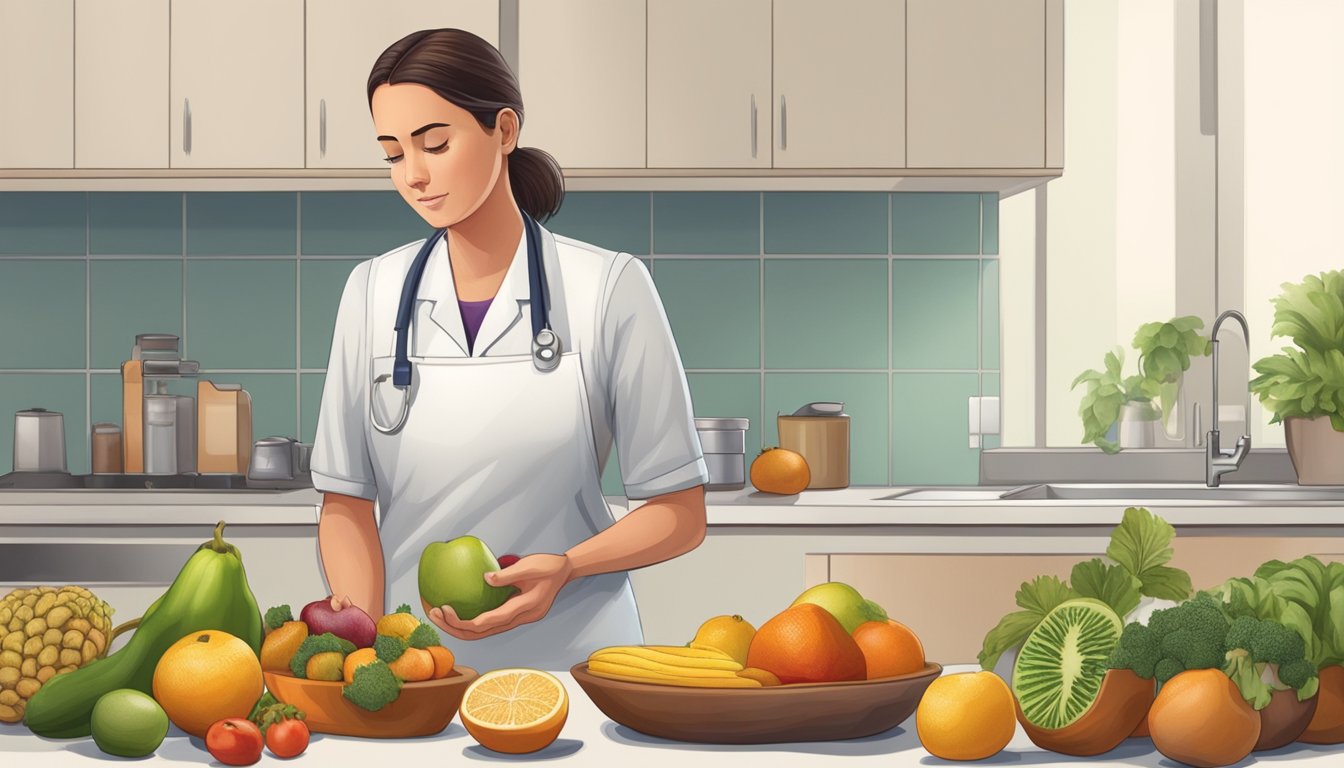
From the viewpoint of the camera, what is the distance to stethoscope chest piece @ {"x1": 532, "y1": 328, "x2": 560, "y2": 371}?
5.17 ft

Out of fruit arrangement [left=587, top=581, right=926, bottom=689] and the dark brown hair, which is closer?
fruit arrangement [left=587, top=581, right=926, bottom=689]

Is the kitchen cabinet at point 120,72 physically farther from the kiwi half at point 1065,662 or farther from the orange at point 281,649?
the kiwi half at point 1065,662

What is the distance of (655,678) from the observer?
1.00 meters

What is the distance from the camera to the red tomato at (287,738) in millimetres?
954

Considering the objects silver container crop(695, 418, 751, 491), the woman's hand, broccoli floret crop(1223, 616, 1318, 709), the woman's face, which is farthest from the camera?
silver container crop(695, 418, 751, 491)

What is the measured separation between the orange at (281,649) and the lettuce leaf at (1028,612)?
22.4 inches

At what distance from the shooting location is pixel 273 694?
104cm

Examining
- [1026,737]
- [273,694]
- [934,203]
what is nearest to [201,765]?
[273,694]

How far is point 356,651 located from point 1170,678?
24.8 inches

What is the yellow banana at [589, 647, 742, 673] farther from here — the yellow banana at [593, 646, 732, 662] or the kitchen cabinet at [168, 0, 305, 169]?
the kitchen cabinet at [168, 0, 305, 169]

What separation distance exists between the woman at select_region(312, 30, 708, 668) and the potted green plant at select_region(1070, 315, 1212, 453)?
1876mm

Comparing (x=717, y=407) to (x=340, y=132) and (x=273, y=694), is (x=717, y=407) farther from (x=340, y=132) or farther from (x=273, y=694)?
(x=273, y=694)

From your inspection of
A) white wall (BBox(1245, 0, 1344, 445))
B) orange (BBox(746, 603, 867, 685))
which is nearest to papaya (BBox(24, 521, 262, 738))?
orange (BBox(746, 603, 867, 685))

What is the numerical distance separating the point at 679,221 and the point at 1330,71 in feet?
5.52
